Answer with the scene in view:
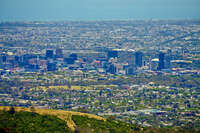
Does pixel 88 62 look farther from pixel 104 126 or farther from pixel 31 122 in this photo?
pixel 31 122

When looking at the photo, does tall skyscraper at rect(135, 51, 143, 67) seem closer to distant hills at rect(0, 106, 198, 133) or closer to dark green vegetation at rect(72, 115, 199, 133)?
distant hills at rect(0, 106, 198, 133)

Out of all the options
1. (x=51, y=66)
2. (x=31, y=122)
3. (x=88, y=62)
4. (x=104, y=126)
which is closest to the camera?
(x=31, y=122)

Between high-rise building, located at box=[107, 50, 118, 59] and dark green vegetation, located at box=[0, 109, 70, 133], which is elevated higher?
dark green vegetation, located at box=[0, 109, 70, 133]

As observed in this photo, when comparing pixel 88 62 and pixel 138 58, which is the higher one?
pixel 138 58

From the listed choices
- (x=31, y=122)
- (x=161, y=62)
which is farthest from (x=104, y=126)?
(x=161, y=62)

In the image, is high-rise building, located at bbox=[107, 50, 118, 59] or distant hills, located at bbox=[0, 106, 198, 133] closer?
distant hills, located at bbox=[0, 106, 198, 133]

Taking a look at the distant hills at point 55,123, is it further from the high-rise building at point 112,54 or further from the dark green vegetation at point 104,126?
the high-rise building at point 112,54

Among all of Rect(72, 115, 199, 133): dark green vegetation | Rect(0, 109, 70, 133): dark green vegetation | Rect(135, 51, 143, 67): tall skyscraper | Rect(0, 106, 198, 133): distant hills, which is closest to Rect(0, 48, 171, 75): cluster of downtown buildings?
Rect(135, 51, 143, 67): tall skyscraper

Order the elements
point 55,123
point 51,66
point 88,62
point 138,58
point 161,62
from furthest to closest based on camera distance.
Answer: point 88,62 → point 138,58 → point 161,62 → point 51,66 → point 55,123
